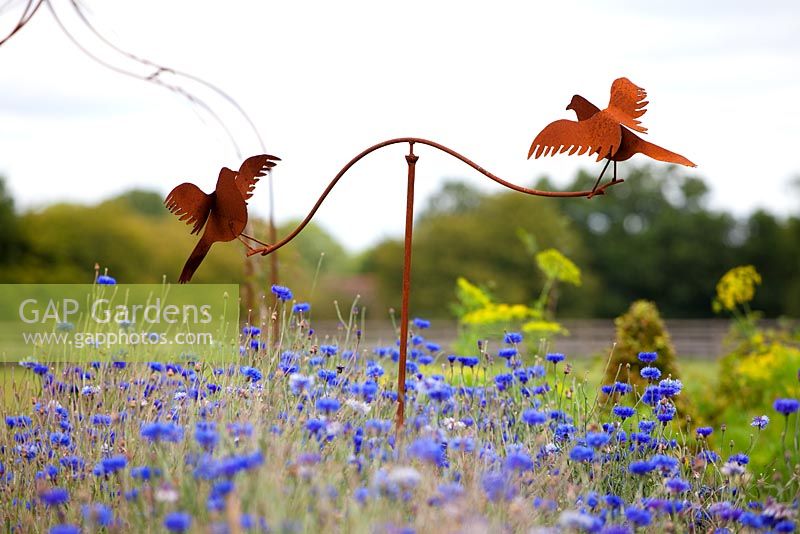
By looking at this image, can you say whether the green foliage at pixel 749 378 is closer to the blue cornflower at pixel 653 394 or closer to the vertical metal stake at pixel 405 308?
the blue cornflower at pixel 653 394

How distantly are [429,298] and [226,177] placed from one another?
70.6ft

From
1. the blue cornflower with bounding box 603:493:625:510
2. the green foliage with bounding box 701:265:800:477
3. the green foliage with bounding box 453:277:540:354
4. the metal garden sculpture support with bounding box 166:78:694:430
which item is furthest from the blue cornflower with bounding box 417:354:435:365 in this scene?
the green foliage with bounding box 701:265:800:477

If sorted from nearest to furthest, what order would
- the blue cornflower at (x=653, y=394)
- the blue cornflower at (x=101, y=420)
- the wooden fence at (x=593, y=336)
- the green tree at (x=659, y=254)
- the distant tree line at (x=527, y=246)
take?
the blue cornflower at (x=101, y=420), the blue cornflower at (x=653, y=394), the wooden fence at (x=593, y=336), the distant tree line at (x=527, y=246), the green tree at (x=659, y=254)

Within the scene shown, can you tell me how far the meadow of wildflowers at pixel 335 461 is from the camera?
78.4 inches

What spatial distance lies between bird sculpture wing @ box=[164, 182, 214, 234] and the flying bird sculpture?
1159 mm

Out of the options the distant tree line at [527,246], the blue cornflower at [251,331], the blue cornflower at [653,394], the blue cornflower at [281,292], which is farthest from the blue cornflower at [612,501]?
the distant tree line at [527,246]

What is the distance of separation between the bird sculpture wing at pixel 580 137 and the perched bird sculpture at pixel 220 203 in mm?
931

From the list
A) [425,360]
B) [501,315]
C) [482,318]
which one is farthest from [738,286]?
[425,360]

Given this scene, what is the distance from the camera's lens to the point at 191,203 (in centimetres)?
302

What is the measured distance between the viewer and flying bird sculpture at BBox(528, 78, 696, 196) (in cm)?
275

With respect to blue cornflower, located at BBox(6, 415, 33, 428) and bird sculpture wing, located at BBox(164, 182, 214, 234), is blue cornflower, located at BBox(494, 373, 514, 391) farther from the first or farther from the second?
blue cornflower, located at BBox(6, 415, 33, 428)

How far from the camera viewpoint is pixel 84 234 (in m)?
21.6

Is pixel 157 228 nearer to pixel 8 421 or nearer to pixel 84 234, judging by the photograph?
pixel 84 234

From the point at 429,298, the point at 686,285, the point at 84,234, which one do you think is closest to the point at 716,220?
the point at 686,285
